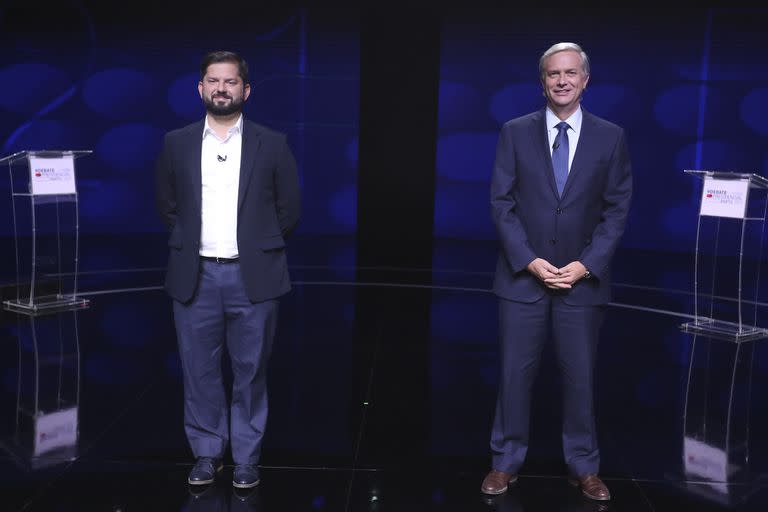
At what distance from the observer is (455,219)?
1041 centimetres

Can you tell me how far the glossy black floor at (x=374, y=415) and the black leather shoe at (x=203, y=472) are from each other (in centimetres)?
5

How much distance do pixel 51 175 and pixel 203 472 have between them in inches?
140

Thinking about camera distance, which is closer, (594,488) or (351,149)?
(594,488)

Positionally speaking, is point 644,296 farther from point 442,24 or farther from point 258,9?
point 258,9

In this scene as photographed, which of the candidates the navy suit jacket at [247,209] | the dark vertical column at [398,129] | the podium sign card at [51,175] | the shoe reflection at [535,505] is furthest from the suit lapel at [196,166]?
the dark vertical column at [398,129]

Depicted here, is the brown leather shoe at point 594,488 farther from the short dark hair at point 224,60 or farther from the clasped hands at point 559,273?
the short dark hair at point 224,60

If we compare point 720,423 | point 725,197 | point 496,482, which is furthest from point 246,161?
point 725,197

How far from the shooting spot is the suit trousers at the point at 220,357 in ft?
10.1

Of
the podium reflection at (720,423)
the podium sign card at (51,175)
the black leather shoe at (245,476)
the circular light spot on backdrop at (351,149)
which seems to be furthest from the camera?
the circular light spot on backdrop at (351,149)

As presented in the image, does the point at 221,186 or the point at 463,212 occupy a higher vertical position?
the point at 221,186

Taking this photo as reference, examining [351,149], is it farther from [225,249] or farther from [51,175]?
[225,249]

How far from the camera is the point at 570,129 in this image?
120 inches

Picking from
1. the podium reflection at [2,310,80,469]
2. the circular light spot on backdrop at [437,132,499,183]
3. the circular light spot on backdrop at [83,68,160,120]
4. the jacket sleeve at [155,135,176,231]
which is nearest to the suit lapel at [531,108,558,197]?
the jacket sleeve at [155,135,176,231]

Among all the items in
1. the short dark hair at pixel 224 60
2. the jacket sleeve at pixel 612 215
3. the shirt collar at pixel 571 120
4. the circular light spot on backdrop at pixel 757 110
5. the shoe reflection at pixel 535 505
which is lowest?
the shoe reflection at pixel 535 505
